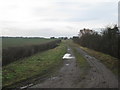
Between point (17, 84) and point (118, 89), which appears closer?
point (118, 89)

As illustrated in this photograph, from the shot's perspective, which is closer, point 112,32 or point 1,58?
point 1,58

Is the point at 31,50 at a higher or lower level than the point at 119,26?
lower

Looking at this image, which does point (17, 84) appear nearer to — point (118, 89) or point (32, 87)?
point (32, 87)

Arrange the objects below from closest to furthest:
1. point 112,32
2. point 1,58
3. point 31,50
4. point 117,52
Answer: point 1,58
point 117,52
point 112,32
point 31,50

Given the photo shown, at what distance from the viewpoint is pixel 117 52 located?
24.9 meters

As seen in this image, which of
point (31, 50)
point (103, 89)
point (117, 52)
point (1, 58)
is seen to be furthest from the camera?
point (31, 50)

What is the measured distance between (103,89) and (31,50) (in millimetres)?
25559

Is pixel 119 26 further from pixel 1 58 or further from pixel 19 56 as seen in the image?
pixel 1 58

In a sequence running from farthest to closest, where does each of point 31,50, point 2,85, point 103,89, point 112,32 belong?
point 31,50
point 112,32
point 2,85
point 103,89

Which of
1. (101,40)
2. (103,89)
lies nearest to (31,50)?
(101,40)

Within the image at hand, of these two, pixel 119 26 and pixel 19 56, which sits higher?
pixel 119 26

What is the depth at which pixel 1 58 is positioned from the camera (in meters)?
20.6

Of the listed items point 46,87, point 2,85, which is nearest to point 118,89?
point 46,87

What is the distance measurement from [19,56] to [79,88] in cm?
1845
